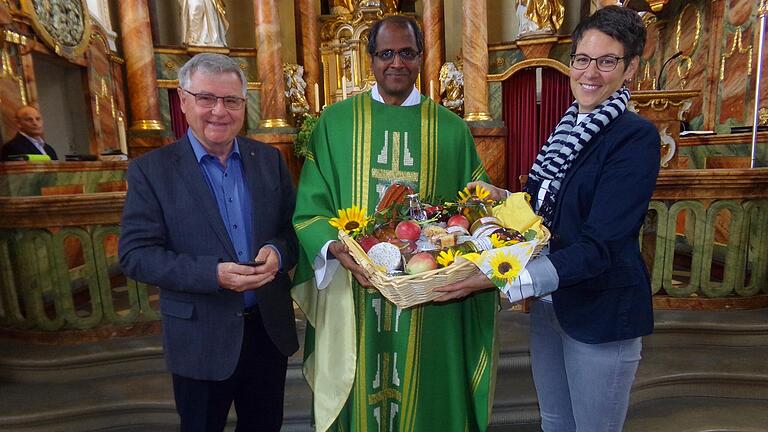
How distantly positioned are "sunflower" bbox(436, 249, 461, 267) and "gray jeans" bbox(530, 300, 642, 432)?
0.50 meters

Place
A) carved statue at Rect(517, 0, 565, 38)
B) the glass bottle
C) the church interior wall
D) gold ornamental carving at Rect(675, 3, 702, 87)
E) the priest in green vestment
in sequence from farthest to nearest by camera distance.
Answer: carved statue at Rect(517, 0, 565, 38), the church interior wall, gold ornamental carving at Rect(675, 3, 702, 87), the priest in green vestment, the glass bottle

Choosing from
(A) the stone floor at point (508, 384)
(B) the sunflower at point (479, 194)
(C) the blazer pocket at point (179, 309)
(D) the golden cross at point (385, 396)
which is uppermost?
(B) the sunflower at point (479, 194)

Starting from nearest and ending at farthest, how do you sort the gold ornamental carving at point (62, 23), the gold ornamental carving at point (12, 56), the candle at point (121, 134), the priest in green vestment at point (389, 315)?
the priest in green vestment at point (389, 315) → the gold ornamental carving at point (12, 56) → the gold ornamental carving at point (62, 23) → the candle at point (121, 134)

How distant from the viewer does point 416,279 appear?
4.21ft

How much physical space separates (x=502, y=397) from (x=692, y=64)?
605 cm

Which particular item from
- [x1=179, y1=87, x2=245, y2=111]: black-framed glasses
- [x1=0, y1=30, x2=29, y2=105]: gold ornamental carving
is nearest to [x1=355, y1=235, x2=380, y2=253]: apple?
[x1=179, y1=87, x2=245, y2=111]: black-framed glasses

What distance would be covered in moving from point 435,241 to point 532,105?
29.8 feet

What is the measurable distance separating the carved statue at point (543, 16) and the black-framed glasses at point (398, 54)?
8.51 meters

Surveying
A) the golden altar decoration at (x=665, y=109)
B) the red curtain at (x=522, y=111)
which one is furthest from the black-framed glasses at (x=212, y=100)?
the red curtain at (x=522, y=111)

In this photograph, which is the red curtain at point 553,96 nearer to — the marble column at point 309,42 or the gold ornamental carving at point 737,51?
the gold ornamental carving at point 737,51

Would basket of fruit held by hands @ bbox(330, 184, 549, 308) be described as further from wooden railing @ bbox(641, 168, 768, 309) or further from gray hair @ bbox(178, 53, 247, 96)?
wooden railing @ bbox(641, 168, 768, 309)

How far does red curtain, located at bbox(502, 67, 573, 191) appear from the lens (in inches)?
377

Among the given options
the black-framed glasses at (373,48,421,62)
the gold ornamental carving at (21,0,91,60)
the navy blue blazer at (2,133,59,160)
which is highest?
the gold ornamental carving at (21,0,91,60)

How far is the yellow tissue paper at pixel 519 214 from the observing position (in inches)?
57.4
